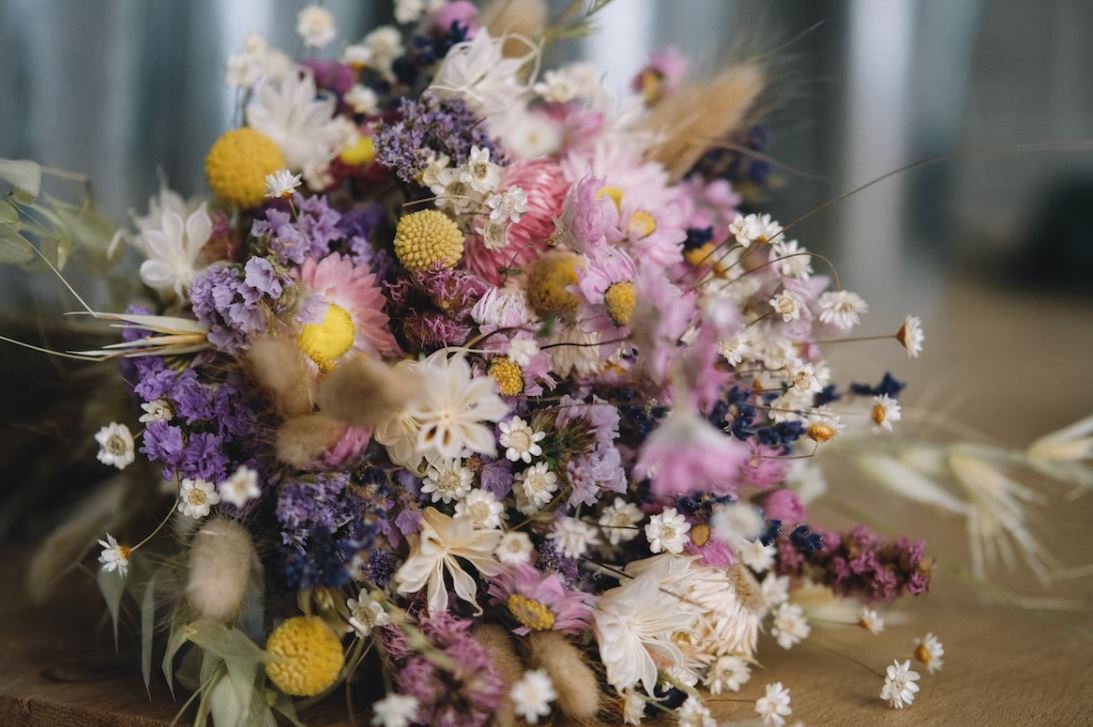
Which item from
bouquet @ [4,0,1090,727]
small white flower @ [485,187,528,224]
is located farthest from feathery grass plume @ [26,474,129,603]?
small white flower @ [485,187,528,224]

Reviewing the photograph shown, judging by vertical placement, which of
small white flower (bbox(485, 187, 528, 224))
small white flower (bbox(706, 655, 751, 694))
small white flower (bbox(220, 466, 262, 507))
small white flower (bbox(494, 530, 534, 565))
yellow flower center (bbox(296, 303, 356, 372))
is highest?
small white flower (bbox(485, 187, 528, 224))

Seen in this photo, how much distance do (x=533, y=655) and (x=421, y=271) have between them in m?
0.25

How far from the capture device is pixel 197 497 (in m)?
0.57

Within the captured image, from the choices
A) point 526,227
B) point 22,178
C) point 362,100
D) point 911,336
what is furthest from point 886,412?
point 22,178

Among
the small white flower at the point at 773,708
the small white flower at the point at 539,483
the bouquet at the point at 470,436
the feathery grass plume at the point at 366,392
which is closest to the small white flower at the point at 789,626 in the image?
the bouquet at the point at 470,436

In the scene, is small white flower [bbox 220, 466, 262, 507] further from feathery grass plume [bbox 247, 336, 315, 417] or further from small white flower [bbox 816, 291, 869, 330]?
small white flower [bbox 816, 291, 869, 330]

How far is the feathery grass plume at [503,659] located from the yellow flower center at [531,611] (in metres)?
0.02

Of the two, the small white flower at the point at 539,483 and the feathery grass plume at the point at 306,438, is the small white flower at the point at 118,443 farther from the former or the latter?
the small white flower at the point at 539,483

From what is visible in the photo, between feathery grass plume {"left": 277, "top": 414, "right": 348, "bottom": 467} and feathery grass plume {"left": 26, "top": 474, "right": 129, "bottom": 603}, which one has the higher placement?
feathery grass plume {"left": 277, "top": 414, "right": 348, "bottom": 467}

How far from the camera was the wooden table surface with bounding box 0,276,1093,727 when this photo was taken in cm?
62

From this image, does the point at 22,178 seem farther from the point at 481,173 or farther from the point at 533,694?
the point at 533,694

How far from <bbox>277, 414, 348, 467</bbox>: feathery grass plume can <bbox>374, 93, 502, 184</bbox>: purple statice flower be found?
0.20 meters

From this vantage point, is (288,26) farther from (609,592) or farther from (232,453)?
(609,592)

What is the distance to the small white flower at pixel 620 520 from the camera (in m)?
0.62
